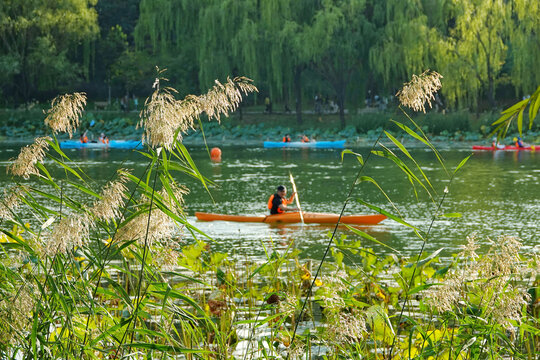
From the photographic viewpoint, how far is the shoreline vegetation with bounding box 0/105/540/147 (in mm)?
35500

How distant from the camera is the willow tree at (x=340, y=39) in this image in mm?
35594

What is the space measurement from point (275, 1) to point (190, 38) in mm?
6397

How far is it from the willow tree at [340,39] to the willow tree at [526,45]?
20.4 ft

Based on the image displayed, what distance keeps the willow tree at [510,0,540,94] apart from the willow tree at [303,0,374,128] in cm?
621

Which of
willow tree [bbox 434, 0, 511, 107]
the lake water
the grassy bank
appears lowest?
the lake water

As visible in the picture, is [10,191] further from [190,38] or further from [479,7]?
[190,38]

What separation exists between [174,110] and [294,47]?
111ft

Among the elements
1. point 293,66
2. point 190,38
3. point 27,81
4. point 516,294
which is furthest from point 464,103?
point 516,294

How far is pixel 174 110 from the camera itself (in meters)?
2.88

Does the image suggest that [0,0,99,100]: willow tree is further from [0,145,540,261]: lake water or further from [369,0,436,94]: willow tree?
[369,0,436,94]: willow tree

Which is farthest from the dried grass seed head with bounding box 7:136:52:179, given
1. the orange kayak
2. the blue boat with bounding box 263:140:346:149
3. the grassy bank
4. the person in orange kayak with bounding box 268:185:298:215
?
the blue boat with bounding box 263:140:346:149

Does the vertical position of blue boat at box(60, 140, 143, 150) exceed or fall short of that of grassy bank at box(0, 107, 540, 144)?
it falls short

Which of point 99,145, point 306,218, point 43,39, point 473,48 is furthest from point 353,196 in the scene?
point 43,39

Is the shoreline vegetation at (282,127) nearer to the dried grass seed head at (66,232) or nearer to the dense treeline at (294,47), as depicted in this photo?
the dense treeline at (294,47)
